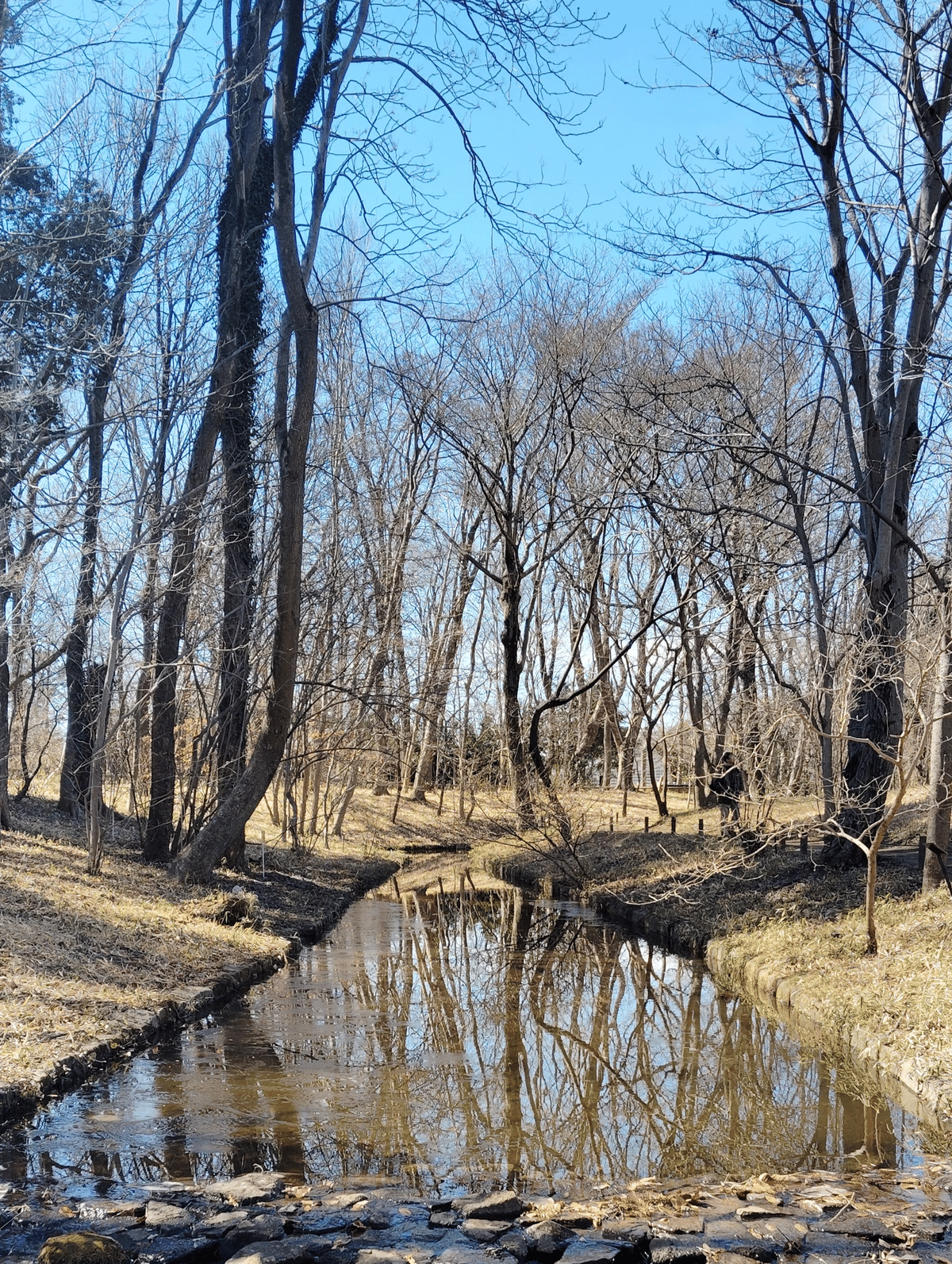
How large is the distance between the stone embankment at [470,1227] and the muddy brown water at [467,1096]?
0.43 meters

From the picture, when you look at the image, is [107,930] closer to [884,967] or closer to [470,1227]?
[470,1227]

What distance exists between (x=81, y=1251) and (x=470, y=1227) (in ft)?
5.12

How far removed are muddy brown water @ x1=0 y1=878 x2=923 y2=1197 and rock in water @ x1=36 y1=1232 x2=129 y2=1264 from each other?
0.88m

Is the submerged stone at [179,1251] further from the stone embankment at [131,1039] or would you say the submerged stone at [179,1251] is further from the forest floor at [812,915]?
the forest floor at [812,915]

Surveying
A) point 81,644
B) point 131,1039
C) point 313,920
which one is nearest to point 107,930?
point 131,1039

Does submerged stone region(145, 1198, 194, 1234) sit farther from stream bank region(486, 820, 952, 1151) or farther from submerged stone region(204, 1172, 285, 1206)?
stream bank region(486, 820, 952, 1151)

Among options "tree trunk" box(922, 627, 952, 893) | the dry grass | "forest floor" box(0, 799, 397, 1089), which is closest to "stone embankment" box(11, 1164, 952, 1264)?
"forest floor" box(0, 799, 397, 1089)

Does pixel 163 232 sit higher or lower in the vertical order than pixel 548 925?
higher

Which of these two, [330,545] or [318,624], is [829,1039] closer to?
[318,624]

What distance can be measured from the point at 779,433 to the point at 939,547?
33.4ft

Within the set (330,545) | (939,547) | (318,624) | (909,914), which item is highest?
(939,547)

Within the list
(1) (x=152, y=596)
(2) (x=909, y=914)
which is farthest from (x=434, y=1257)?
(1) (x=152, y=596)

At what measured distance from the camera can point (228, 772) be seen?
14016mm

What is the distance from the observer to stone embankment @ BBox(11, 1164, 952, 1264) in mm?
4043
